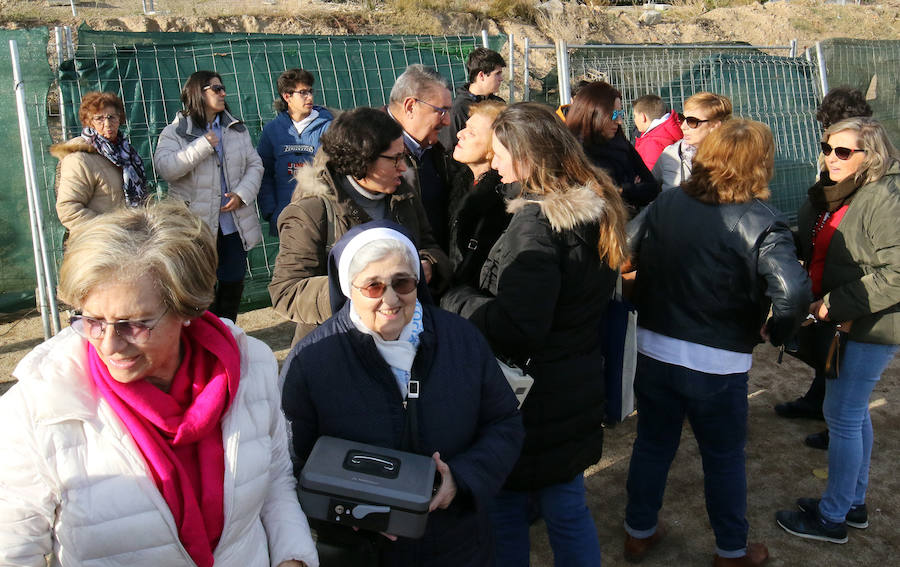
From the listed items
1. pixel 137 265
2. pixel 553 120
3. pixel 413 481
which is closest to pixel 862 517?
pixel 553 120

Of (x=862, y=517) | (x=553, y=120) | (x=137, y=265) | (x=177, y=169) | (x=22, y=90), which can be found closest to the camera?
(x=137, y=265)

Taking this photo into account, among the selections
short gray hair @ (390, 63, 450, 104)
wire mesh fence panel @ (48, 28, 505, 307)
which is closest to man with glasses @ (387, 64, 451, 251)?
short gray hair @ (390, 63, 450, 104)

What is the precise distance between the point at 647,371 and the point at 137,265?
2.12 metres

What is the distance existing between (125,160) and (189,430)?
11.6ft

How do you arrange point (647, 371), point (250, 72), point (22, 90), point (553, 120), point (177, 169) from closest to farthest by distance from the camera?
point (553, 120)
point (647, 371)
point (177, 169)
point (22, 90)
point (250, 72)

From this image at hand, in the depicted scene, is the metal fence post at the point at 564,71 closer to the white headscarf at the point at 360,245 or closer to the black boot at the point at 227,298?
the black boot at the point at 227,298

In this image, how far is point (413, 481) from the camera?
1699 mm

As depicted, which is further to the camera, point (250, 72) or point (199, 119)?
point (250, 72)

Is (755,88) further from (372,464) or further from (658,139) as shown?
(372,464)

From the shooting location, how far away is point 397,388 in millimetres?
1883

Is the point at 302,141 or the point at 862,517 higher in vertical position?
the point at 302,141

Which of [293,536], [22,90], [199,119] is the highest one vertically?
[22,90]

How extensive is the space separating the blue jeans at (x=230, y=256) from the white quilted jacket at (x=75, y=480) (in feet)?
10.9

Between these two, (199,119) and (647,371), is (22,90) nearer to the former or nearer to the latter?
(199,119)
